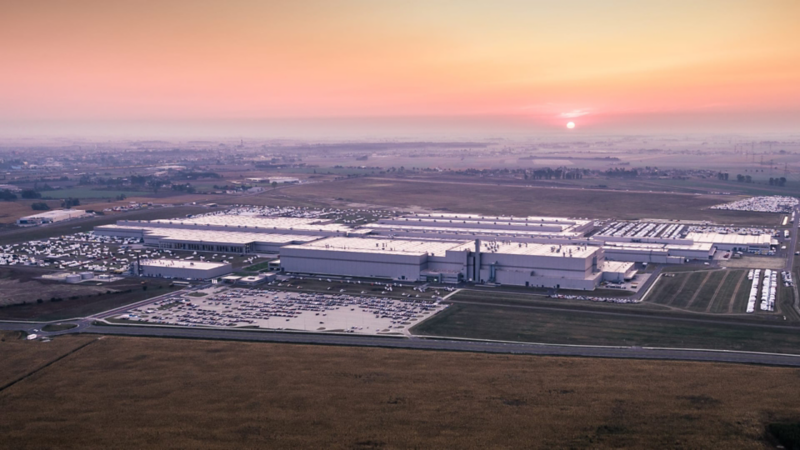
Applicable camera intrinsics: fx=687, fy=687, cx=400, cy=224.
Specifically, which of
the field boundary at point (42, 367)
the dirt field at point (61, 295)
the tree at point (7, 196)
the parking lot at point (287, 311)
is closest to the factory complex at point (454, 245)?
the dirt field at point (61, 295)

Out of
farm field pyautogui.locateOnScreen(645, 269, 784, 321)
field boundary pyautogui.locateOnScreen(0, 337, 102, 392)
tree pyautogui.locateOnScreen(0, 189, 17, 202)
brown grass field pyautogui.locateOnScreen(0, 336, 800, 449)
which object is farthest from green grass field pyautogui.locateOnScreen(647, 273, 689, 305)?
tree pyautogui.locateOnScreen(0, 189, 17, 202)

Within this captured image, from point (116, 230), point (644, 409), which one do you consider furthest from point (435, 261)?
point (116, 230)

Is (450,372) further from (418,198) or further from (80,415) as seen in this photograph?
(418,198)

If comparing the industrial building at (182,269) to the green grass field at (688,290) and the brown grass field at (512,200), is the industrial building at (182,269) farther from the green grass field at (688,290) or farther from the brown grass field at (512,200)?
the brown grass field at (512,200)

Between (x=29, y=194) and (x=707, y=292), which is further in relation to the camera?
(x=29, y=194)

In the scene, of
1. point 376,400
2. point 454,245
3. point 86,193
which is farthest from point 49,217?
point 376,400

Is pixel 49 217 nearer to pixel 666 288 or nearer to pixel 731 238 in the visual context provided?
pixel 666 288
